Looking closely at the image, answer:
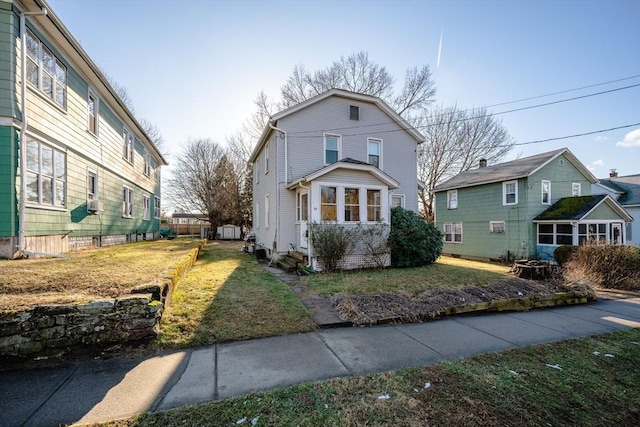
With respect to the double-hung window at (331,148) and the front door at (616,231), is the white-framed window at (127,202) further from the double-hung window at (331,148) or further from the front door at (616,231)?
the front door at (616,231)

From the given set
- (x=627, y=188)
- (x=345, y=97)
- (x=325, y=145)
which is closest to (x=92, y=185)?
(x=325, y=145)

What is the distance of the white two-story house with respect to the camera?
35.3ft

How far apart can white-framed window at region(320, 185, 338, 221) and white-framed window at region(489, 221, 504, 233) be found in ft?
40.4

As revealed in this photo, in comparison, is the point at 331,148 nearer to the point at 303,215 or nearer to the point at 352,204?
the point at 352,204

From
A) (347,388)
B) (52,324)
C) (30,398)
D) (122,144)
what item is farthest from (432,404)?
(122,144)

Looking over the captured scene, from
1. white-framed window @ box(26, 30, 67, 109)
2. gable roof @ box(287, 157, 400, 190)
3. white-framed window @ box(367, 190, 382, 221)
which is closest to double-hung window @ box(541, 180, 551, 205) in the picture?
gable roof @ box(287, 157, 400, 190)

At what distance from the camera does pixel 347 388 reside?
305 cm

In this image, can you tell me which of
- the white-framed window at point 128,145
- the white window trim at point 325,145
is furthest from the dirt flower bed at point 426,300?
the white-framed window at point 128,145

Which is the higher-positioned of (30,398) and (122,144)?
(122,144)

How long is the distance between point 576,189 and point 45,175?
2579cm

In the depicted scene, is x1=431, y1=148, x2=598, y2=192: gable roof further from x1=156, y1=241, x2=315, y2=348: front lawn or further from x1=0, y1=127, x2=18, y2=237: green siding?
x1=0, y1=127, x2=18, y2=237: green siding

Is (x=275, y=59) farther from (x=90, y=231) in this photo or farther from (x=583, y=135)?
(x=583, y=135)

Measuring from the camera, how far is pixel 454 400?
2.87 meters

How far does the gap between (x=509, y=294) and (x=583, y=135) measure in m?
9.59
